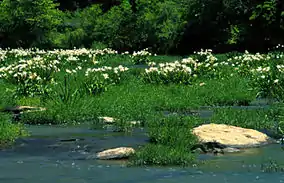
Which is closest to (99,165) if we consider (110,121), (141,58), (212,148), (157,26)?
(212,148)

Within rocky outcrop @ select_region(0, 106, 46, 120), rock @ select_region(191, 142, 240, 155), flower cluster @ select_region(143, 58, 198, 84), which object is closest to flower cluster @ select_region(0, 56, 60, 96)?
rocky outcrop @ select_region(0, 106, 46, 120)

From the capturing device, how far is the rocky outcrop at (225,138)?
12.9 metres

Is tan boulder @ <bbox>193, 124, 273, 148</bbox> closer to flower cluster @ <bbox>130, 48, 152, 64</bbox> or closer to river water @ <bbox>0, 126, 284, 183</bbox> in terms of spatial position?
river water @ <bbox>0, 126, 284, 183</bbox>

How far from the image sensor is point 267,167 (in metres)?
11.2

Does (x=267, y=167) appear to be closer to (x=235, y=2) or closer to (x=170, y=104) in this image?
(x=170, y=104)

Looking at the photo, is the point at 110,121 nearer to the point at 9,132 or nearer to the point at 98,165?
the point at 9,132

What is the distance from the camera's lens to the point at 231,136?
43.9 feet

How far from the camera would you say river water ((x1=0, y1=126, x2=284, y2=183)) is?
10586 millimetres

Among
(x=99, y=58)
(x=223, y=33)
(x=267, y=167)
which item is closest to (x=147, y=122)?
(x=267, y=167)

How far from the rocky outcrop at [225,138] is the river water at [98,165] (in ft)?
1.10

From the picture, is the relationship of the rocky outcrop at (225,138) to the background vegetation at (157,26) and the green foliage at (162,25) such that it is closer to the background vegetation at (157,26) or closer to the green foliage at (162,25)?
the background vegetation at (157,26)

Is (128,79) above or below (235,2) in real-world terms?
below

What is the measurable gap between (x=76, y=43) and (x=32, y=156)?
39004 mm

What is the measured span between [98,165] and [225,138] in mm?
2831
